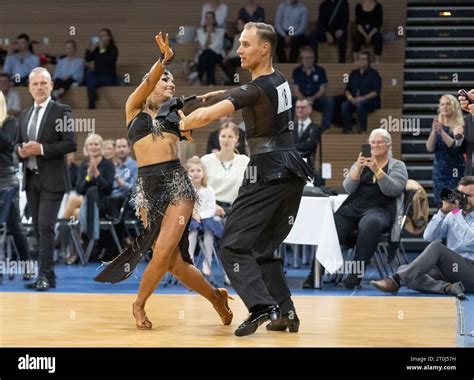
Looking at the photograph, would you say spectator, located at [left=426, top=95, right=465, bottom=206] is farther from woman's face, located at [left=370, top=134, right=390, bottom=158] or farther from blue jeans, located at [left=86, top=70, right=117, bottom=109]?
blue jeans, located at [left=86, top=70, right=117, bottom=109]

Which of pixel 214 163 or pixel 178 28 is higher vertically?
pixel 178 28

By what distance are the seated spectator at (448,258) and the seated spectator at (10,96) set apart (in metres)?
6.65

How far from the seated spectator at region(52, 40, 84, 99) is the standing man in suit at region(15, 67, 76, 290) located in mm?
5249

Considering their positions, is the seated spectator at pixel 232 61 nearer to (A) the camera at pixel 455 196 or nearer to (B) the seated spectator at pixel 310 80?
(B) the seated spectator at pixel 310 80

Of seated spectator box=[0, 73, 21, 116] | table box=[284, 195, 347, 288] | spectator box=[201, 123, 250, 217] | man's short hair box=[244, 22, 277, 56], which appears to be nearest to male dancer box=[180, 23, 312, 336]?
man's short hair box=[244, 22, 277, 56]

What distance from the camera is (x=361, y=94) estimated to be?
1313cm

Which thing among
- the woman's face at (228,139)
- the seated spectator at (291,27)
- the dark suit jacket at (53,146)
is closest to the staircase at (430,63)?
the seated spectator at (291,27)

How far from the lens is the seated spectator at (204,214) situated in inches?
376

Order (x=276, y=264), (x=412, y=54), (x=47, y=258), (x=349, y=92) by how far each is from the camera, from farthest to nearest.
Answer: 1. (x=412, y=54)
2. (x=349, y=92)
3. (x=47, y=258)
4. (x=276, y=264)

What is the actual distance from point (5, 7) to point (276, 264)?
33.0ft

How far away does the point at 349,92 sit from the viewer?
43.1 ft
